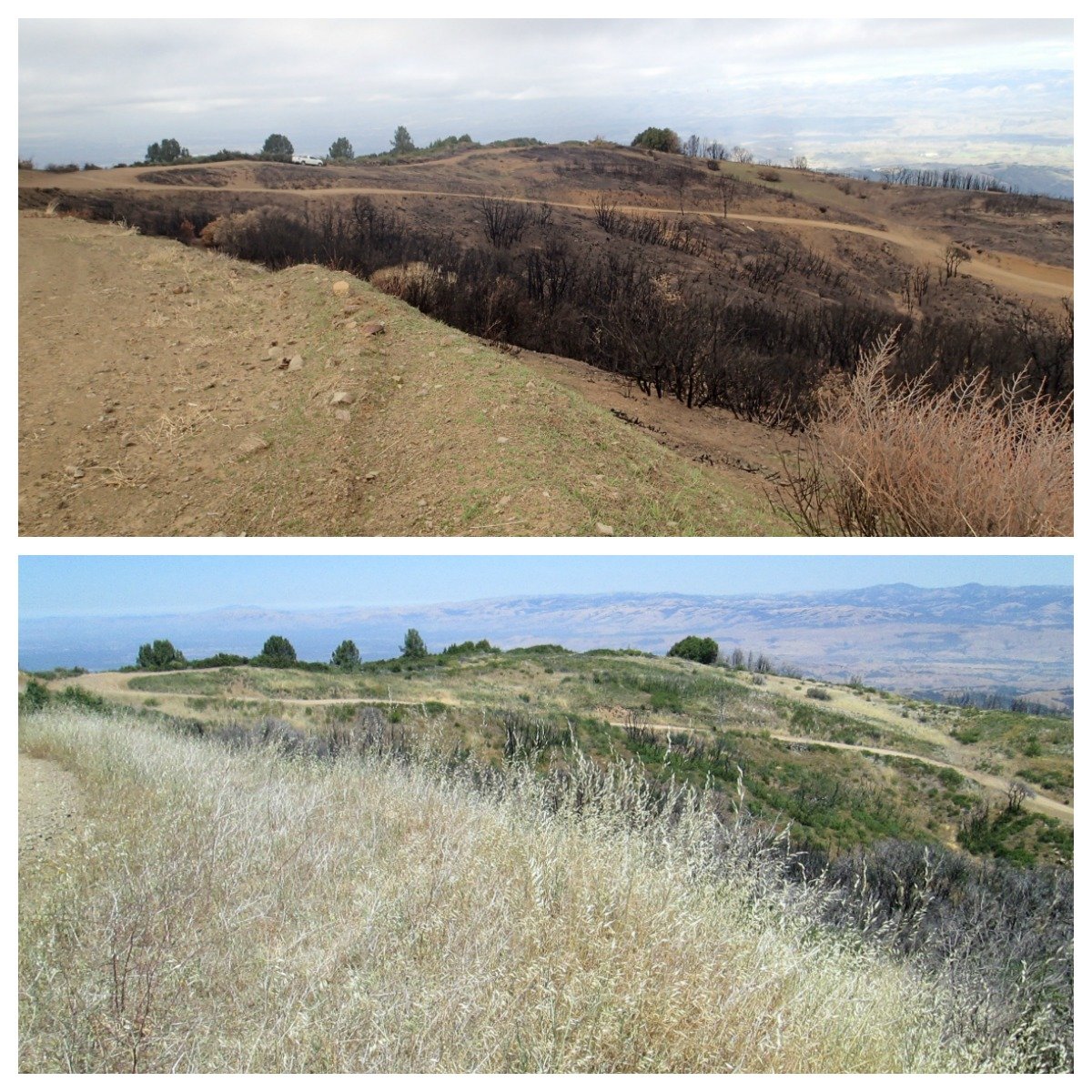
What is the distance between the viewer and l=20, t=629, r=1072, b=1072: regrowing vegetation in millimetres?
2963

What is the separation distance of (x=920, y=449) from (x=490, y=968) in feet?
10.7

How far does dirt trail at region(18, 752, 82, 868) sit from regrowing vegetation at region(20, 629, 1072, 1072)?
3.2 inches

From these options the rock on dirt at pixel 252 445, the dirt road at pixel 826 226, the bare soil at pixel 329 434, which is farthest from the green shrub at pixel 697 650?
the dirt road at pixel 826 226

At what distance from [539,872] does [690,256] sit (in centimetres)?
948

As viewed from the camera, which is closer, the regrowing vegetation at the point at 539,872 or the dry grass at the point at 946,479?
the regrowing vegetation at the point at 539,872

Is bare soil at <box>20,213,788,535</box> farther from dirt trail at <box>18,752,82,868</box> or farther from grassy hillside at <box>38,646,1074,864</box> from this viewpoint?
dirt trail at <box>18,752,82,868</box>

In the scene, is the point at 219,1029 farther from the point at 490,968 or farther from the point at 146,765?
the point at 146,765

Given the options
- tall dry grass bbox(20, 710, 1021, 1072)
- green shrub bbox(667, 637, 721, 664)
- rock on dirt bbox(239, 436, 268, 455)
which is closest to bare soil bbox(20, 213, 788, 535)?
rock on dirt bbox(239, 436, 268, 455)

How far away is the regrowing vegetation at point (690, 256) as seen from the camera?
28.6 feet

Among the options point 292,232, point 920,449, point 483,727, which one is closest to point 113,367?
point 292,232

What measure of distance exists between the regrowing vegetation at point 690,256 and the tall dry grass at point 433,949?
3.16m

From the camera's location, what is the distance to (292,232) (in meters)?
10.0

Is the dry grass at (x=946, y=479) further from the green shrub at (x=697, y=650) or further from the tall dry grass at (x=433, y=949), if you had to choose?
the tall dry grass at (x=433, y=949)

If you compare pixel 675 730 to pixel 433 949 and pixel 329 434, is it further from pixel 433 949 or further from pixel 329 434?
pixel 329 434
